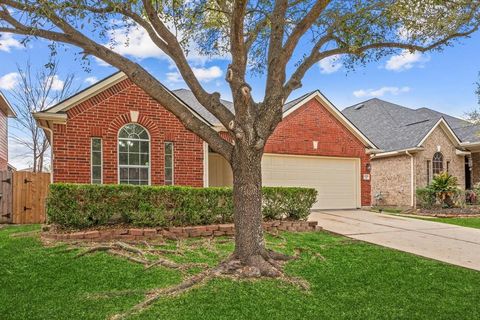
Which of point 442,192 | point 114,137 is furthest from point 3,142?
point 442,192

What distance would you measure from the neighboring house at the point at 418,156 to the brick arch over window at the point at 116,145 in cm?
1261

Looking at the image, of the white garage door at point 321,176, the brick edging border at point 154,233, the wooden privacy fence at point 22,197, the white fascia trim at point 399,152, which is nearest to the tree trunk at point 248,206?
the brick edging border at point 154,233

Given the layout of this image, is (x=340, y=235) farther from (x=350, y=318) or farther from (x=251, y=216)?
(x=350, y=318)

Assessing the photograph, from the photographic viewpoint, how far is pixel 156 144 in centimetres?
1248

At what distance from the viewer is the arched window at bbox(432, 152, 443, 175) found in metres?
19.4

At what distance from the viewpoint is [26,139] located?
81.3 ft

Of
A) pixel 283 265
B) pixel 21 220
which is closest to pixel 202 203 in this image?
pixel 283 265

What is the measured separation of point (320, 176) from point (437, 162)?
25.4 ft

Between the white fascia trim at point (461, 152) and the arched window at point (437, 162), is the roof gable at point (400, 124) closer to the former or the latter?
the white fascia trim at point (461, 152)

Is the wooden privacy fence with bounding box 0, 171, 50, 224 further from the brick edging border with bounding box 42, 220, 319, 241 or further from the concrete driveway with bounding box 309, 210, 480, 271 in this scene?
the concrete driveway with bounding box 309, 210, 480, 271

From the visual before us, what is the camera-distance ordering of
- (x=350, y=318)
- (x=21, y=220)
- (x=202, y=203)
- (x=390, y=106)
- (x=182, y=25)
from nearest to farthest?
(x=350, y=318)
(x=182, y=25)
(x=202, y=203)
(x=21, y=220)
(x=390, y=106)

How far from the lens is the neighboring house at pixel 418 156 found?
1877cm

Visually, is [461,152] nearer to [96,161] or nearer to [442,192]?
[442,192]

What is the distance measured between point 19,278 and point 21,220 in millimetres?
7833
